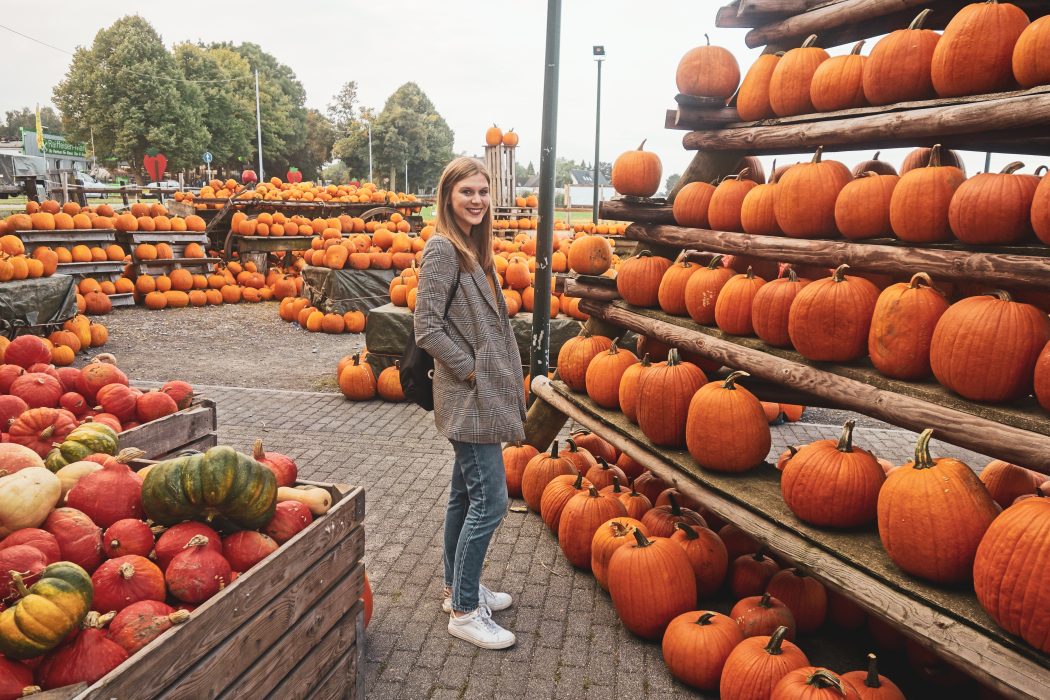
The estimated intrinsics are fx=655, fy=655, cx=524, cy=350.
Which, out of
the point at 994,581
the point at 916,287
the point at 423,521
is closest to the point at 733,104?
the point at 916,287

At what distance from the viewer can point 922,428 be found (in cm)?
248

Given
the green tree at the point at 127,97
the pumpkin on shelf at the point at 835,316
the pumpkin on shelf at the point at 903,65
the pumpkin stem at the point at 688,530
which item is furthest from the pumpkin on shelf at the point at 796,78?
the green tree at the point at 127,97

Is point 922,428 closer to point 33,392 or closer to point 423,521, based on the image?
point 423,521

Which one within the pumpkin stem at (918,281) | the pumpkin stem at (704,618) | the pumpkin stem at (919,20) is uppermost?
the pumpkin stem at (919,20)

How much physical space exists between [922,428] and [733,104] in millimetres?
2507

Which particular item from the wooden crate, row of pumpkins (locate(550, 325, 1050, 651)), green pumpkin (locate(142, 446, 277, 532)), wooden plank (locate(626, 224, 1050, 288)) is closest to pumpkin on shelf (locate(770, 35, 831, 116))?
wooden plank (locate(626, 224, 1050, 288))

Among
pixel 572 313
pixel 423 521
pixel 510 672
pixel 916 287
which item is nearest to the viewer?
pixel 916 287

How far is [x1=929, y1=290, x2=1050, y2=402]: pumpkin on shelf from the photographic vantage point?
7.62 ft

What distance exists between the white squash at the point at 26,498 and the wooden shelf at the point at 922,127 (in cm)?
359

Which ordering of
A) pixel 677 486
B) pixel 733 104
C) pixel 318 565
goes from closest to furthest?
pixel 318 565 → pixel 677 486 → pixel 733 104

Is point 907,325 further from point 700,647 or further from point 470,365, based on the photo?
point 470,365

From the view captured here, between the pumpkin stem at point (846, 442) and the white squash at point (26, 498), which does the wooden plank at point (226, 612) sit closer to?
the white squash at point (26, 498)

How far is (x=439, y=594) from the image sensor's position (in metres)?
3.68

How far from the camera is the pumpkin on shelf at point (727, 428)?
3322 mm
